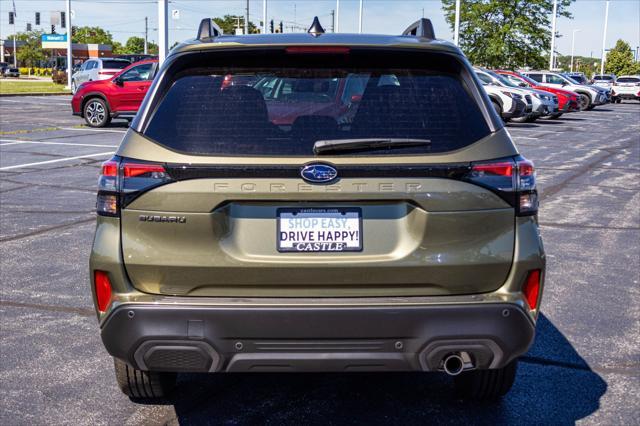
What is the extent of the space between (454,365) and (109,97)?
65.3ft

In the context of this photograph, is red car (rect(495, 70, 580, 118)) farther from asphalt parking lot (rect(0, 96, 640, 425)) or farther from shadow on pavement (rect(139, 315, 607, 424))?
shadow on pavement (rect(139, 315, 607, 424))

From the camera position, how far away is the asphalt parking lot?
3.94 metres

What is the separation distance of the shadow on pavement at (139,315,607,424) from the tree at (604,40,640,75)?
388 feet

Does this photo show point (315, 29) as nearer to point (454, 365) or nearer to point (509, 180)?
point (509, 180)

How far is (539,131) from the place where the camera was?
25547 millimetres

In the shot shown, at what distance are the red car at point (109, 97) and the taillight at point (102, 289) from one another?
19.0m

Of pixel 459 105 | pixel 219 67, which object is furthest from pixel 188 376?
pixel 459 105

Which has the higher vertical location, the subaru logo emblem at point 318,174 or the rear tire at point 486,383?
the subaru logo emblem at point 318,174

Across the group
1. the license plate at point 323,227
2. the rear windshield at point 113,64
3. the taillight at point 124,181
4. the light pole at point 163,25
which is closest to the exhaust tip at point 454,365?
the license plate at point 323,227

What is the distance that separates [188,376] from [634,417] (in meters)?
2.34

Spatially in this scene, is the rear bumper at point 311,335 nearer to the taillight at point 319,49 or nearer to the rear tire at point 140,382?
the rear tire at point 140,382

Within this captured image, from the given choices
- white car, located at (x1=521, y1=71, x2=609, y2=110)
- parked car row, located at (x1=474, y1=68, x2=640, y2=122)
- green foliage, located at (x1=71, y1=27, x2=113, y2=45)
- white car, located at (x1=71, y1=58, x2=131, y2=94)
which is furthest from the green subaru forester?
green foliage, located at (x1=71, y1=27, x2=113, y2=45)

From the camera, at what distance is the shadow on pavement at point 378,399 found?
3887 millimetres

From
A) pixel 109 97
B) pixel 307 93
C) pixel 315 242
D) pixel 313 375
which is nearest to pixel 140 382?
pixel 313 375
